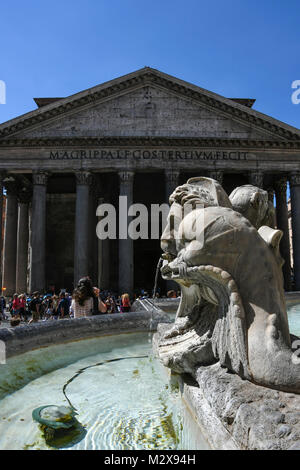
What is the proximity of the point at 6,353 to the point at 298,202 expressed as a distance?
19.2 meters

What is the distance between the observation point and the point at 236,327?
180 cm

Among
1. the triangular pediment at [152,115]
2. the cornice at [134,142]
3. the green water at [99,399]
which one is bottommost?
the green water at [99,399]

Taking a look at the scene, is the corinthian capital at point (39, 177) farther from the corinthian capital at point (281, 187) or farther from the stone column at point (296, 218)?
the corinthian capital at point (281, 187)

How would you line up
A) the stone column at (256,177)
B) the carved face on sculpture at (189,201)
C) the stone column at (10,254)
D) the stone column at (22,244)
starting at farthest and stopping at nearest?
the stone column at (22,244), the stone column at (10,254), the stone column at (256,177), the carved face on sculpture at (189,201)

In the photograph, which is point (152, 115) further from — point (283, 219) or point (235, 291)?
point (235, 291)

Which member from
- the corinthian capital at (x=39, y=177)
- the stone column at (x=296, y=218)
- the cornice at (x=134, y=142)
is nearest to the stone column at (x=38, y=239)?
the corinthian capital at (x=39, y=177)

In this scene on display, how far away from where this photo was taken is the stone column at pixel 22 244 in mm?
21781

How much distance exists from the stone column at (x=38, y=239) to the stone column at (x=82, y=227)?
70.3 inches

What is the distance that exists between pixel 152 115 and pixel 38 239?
9.20 metres

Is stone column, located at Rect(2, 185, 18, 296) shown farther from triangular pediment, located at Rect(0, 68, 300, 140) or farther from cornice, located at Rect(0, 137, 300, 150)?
triangular pediment, located at Rect(0, 68, 300, 140)

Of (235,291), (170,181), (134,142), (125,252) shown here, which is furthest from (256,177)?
(235,291)

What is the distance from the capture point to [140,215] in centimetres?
2441

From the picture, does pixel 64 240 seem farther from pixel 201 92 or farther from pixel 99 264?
pixel 201 92

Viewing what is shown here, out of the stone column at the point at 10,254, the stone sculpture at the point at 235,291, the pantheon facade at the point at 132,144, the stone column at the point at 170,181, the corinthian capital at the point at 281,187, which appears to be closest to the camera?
the stone sculpture at the point at 235,291
